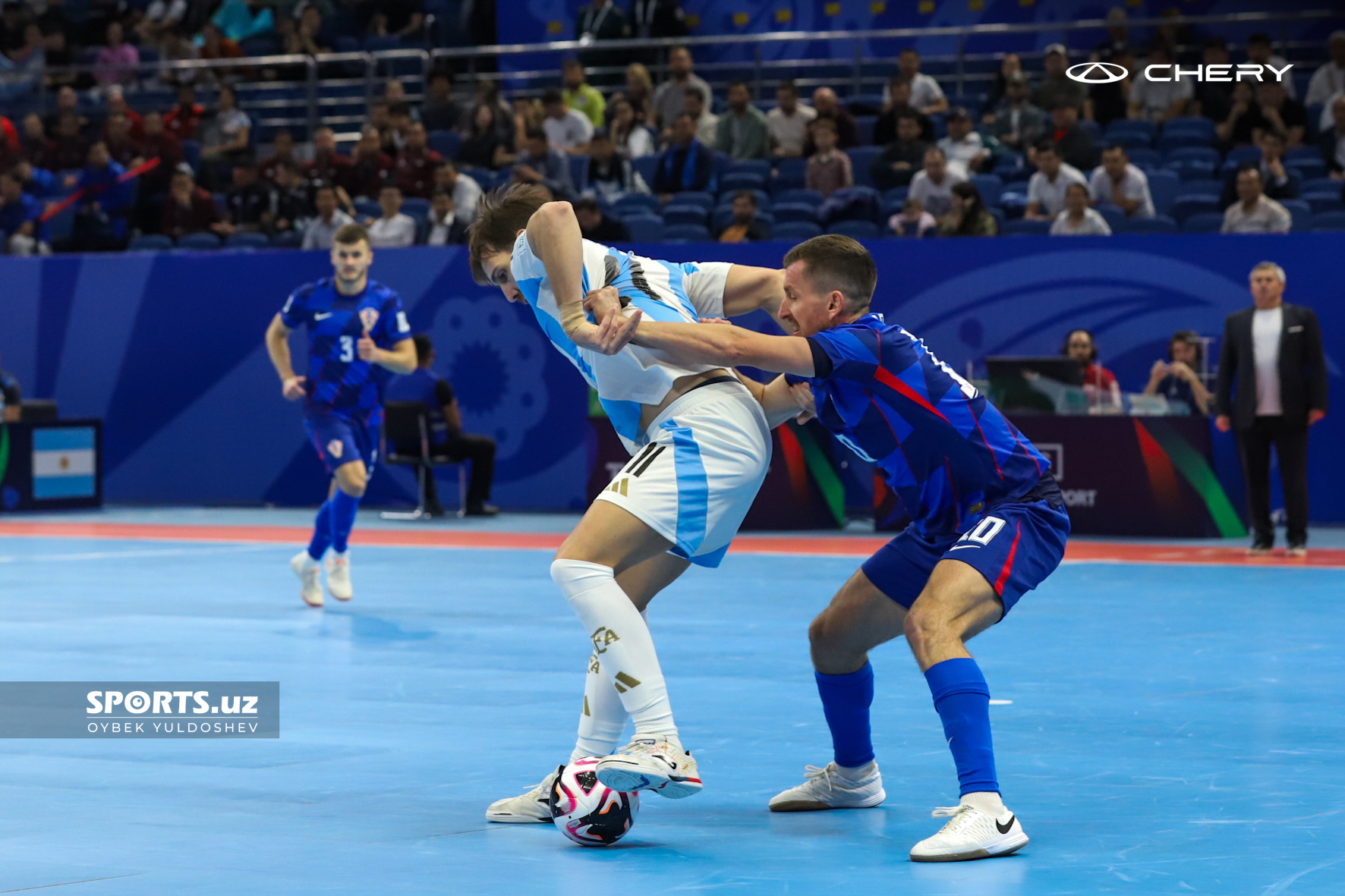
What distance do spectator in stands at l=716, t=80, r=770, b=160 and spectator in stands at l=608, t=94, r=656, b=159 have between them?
2.98 feet

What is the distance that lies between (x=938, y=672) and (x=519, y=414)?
49.3 ft

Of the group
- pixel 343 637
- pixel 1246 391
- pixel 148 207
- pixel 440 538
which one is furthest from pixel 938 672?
pixel 148 207

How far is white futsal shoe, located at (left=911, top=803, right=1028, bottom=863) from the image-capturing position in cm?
492

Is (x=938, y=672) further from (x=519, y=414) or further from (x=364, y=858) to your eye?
(x=519, y=414)

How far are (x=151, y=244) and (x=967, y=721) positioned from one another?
61.5ft

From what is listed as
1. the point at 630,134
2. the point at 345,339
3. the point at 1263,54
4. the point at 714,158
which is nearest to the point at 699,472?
the point at 345,339

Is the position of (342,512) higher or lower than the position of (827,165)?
lower

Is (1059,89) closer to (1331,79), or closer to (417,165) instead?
(1331,79)

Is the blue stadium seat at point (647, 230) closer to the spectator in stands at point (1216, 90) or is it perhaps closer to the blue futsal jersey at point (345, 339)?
the spectator in stands at point (1216, 90)

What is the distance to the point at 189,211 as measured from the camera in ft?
72.4

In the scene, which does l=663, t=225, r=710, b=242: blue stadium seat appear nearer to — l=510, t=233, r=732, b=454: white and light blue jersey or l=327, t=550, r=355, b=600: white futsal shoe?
l=327, t=550, r=355, b=600: white futsal shoe

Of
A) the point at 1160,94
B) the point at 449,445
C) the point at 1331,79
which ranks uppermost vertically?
the point at 1331,79

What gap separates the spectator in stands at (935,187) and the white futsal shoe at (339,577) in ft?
28.2

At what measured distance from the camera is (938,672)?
16.7ft
